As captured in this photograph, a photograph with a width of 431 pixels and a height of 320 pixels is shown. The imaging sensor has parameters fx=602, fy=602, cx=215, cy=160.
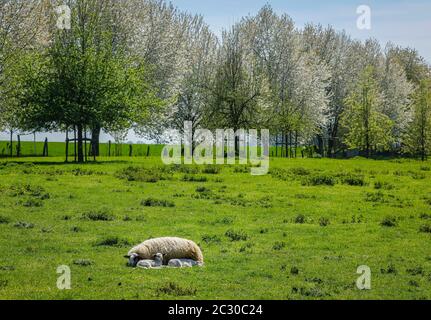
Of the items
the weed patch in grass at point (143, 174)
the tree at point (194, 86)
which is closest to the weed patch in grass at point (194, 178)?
the weed patch in grass at point (143, 174)

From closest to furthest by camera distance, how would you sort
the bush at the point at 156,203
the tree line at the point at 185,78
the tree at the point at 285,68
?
the bush at the point at 156,203 < the tree line at the point at 185,78 < the tree at the point at 285,68

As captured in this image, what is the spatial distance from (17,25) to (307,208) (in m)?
43.7

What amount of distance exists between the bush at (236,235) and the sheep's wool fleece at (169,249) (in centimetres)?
466

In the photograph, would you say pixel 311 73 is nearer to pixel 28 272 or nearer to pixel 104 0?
pixel 104 0

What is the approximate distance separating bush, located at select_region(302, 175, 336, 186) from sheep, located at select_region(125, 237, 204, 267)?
25453 mm

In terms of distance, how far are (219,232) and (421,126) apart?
81.1m

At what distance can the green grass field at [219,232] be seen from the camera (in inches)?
636

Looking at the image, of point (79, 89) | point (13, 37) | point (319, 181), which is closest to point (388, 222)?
point (319, 181)

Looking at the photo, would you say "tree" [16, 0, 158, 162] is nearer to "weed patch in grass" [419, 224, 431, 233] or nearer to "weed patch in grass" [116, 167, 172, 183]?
"weed patch in grass" [116, 167, 172, 183]

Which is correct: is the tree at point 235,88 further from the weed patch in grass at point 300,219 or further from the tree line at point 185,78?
the weed patch in grass at point 300,219

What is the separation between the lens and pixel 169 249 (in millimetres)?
18391

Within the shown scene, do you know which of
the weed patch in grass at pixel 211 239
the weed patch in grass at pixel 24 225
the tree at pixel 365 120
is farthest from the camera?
the tree at pixel 365 120
